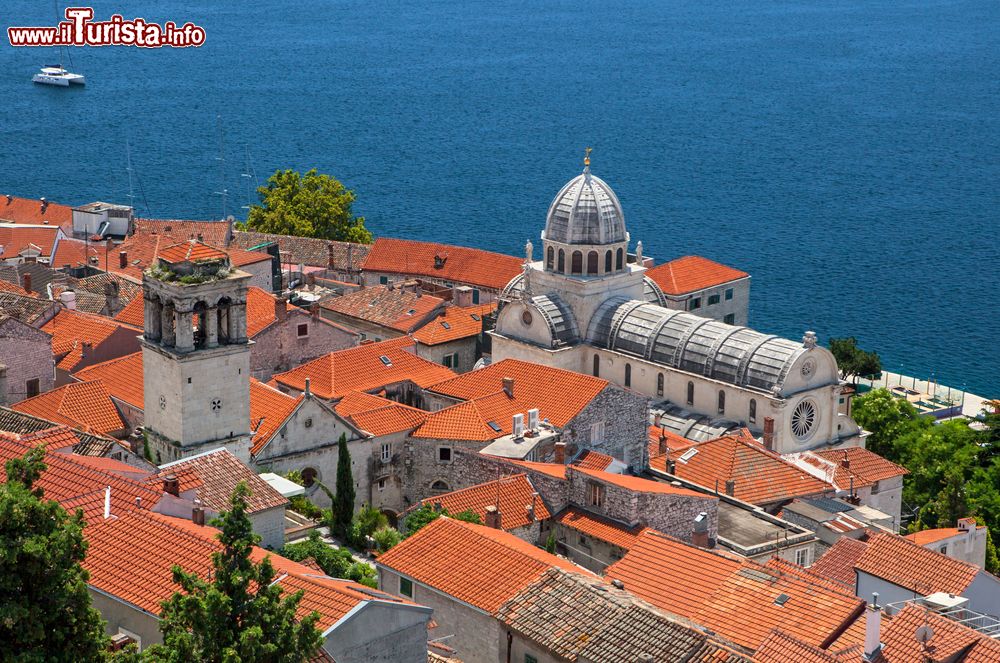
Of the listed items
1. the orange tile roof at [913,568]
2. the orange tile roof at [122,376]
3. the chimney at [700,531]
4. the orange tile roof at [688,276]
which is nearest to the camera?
the orange tile roof at [913,568]

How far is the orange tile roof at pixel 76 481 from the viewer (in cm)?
4350

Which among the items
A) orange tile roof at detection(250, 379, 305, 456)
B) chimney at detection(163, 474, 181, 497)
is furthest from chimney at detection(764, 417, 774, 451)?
chimney at detection(163, 474, 181, 497)

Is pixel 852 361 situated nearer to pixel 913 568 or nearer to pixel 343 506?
pixel 343 506

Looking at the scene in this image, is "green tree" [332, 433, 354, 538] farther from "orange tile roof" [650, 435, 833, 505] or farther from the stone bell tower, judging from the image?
"orange tile roof" [650, 435, 833, 505]

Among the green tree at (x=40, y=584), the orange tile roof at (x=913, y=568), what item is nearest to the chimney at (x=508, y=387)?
the orange tile roof at (x=913, y=568)

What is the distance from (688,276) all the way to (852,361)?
512 inches

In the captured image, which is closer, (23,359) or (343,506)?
(343,506)

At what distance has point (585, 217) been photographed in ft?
270

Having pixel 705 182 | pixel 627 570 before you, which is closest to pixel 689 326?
pixel 627 570

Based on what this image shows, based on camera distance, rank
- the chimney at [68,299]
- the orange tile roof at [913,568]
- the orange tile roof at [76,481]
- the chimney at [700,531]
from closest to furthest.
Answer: the orange tile roof at [76,481], the orange tile roof at [913,568], the chimney at [700,531], the chimney at [68,299]

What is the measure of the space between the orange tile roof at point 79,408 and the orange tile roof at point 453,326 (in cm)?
2215

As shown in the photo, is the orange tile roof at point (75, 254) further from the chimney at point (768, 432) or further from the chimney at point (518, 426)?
the chimney at point (518, 426)

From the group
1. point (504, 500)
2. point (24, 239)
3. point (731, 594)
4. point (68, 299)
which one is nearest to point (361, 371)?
point (68, 299)

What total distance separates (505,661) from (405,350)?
37.6 m
